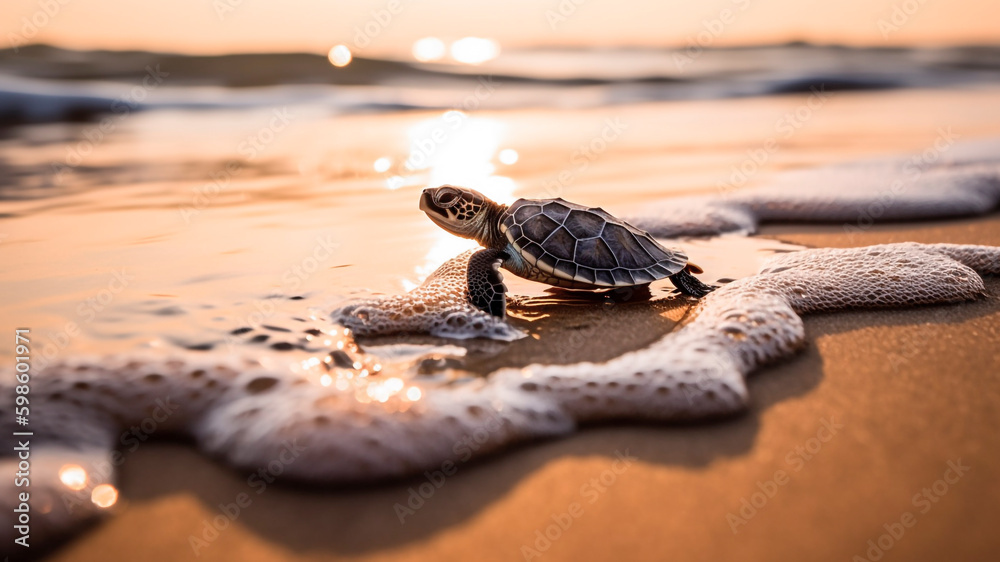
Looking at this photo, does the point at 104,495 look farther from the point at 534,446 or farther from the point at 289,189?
the point at 289,189

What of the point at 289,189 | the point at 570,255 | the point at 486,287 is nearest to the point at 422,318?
the point at 486,287

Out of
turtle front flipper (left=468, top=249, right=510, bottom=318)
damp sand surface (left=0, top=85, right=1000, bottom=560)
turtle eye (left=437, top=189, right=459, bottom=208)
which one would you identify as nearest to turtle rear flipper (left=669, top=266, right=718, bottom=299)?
damp sand surface (left=0, top=85, right=1000, bottom=560)

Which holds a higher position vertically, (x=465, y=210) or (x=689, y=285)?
(x=465, y=210)

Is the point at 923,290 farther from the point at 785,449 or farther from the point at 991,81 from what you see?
the point at 991,81

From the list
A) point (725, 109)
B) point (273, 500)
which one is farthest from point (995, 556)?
point (725, 109)

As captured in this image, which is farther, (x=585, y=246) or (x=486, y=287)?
(x=585, y=246)

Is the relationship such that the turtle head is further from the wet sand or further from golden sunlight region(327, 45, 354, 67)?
golden sunlight region(327, 45, 354, 67)
